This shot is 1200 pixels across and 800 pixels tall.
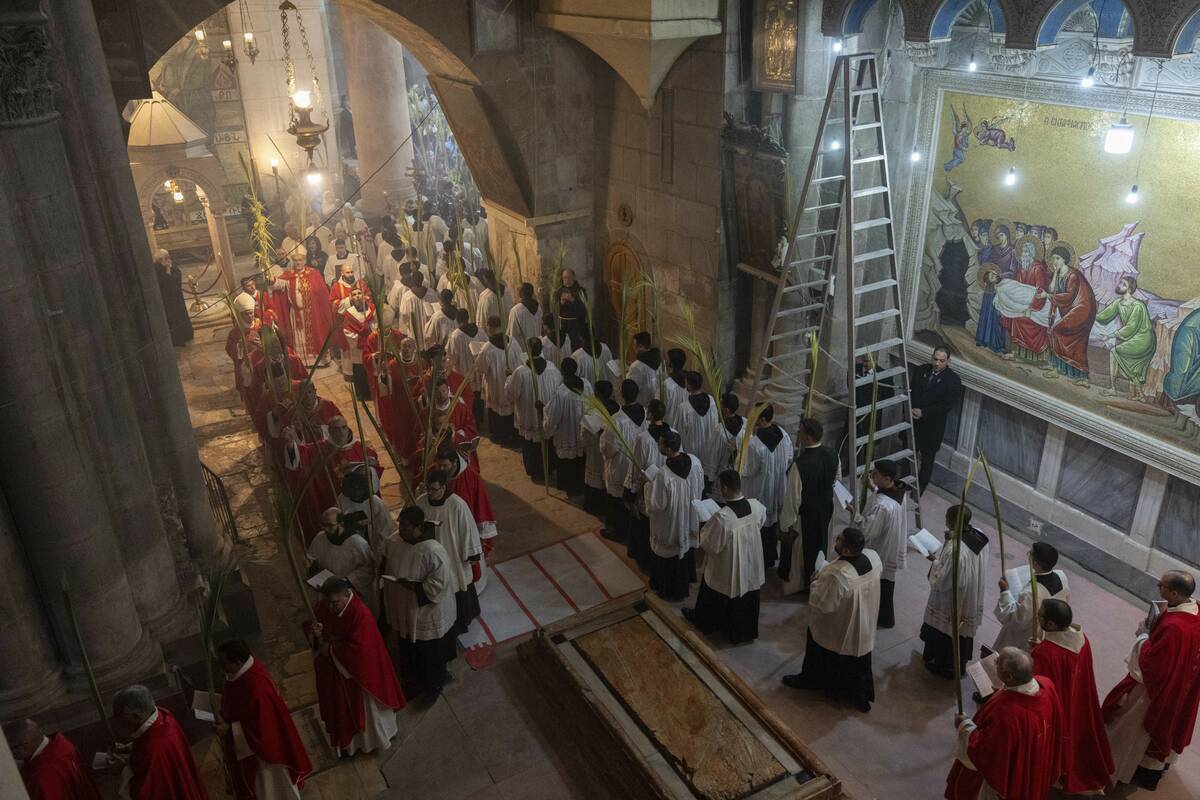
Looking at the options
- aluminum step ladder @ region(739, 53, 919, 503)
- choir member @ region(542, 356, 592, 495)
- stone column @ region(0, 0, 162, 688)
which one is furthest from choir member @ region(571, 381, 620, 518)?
stone column @ region(0, 0, 162, 688)

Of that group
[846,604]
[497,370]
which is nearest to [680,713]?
[846,604]

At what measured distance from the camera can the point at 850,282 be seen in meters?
8.05

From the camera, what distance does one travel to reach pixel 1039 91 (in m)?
7.89

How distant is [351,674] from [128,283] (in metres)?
3.16

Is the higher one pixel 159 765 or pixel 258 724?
pixel 159 765

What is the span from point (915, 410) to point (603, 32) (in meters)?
4.93

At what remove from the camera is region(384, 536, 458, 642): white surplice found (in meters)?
6.66

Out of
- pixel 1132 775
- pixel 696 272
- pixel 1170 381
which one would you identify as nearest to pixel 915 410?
pixel 1170 381

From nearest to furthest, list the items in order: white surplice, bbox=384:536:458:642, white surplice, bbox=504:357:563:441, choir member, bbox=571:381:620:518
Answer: white surplice, bbox=384:536:458:642, choir member, bbox=571:381:620:518, white surplice, bbox=504:357:563:441

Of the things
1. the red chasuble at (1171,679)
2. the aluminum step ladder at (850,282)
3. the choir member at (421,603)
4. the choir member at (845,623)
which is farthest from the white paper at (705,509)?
the red chasuble at (1171,679)

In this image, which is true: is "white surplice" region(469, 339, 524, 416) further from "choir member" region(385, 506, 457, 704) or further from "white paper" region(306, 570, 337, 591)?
"white paper" region(306, 570, 337, 591)

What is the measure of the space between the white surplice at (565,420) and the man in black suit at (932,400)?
325 centimetres

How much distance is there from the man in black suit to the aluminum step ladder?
17 centimetres

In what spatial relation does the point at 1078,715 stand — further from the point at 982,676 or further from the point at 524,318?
the point at 524,318
